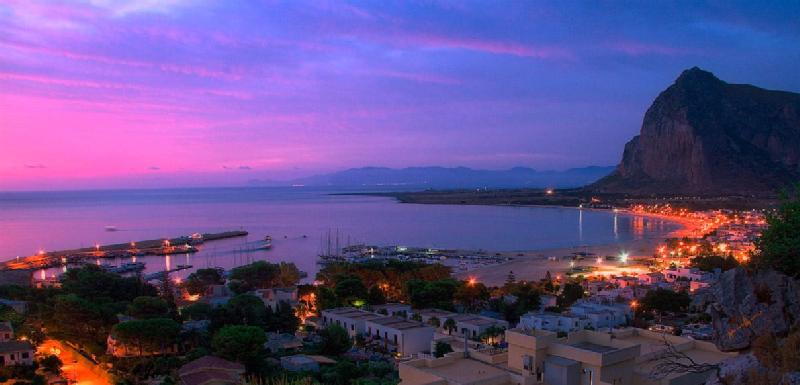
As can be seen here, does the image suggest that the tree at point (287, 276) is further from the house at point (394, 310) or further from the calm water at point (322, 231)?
the house at point (394, 310)

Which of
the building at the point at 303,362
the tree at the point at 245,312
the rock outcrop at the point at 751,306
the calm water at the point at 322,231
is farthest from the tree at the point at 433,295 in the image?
the calm water at the point at 322,231

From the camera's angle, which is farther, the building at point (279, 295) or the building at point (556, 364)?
the building at point (279, 295)

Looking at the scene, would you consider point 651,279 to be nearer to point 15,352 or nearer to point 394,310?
point 394,310

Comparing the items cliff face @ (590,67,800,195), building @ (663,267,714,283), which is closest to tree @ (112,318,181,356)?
building @ (663,267,714,283)

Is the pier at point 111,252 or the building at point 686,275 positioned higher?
the building at point 686,275

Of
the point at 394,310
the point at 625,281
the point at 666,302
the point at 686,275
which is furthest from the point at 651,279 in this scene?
the point at 394,310
